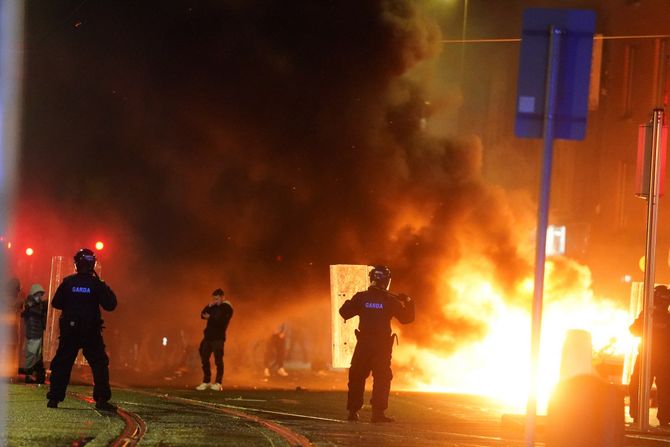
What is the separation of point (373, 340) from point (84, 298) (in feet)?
10.1

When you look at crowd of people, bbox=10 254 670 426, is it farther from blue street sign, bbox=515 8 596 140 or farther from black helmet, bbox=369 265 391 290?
blue street sign, bbox=515 8 596 140

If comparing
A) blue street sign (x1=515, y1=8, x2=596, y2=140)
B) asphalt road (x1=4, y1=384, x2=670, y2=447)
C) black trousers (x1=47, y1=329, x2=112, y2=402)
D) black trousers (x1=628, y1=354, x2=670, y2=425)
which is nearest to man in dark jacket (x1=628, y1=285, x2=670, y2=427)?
black trousers (x1=628, y1=354, x2=670, y2=425)

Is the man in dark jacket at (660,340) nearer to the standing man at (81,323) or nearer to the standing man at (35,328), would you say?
the standing man at (81,323)

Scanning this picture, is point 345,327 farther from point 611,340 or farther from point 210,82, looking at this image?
point 210,82

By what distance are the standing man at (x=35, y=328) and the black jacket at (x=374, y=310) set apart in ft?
21.4

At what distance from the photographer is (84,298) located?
43.7 feet

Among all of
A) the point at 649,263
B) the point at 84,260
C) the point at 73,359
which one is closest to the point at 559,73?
the point at 649,263

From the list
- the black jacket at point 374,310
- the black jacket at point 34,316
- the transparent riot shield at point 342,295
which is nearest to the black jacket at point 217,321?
the transparent riot shield at point 342,295

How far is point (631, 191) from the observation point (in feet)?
133

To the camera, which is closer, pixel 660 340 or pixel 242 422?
pixel 242 422

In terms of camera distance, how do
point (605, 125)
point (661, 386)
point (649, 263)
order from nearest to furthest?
1. point (649, 263)
2. point (661, 386)
3. point (605, 125)

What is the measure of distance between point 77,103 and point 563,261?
13.6 metres

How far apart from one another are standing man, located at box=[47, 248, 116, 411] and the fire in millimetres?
11747

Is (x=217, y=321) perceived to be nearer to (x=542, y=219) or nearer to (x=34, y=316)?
(x=34, y=316)
